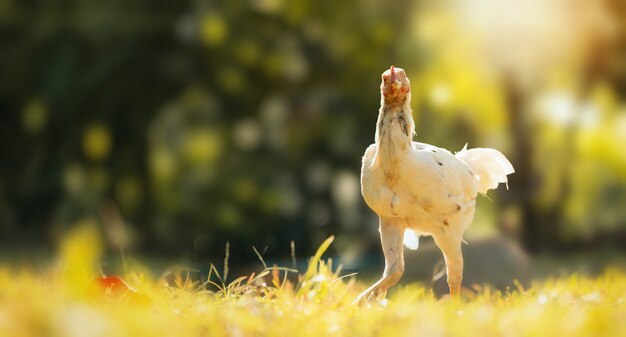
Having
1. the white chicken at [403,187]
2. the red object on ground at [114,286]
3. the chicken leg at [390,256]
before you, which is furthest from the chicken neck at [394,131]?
the red object on ground at [114,286]

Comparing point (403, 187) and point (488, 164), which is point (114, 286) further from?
point (488, 164)

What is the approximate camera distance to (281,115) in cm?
784

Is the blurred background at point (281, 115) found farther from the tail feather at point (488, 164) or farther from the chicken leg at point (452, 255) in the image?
the chicken leg at point (452, 255)

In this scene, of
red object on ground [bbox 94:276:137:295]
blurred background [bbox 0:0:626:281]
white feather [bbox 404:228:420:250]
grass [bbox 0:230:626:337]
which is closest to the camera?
grass [bbox 0:230:626:337]

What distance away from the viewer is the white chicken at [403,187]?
127 inches

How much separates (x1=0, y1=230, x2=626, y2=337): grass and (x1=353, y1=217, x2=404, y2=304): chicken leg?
5.4 inches

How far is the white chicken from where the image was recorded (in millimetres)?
3238

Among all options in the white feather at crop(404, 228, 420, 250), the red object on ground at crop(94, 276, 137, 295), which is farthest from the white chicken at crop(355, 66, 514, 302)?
the red object on ground at crop(94, 276, 137, 295)

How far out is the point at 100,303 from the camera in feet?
7.88

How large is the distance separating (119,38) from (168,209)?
163cm

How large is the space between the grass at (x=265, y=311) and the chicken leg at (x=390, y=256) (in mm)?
138

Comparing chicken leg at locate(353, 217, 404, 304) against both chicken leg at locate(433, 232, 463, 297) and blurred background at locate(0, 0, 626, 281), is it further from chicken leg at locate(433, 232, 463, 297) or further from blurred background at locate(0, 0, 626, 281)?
blurred background at locate(0, 0, 626, 281)

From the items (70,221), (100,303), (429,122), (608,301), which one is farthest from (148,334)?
(70,221)

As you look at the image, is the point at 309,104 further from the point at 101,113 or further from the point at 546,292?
the point at 546,292
